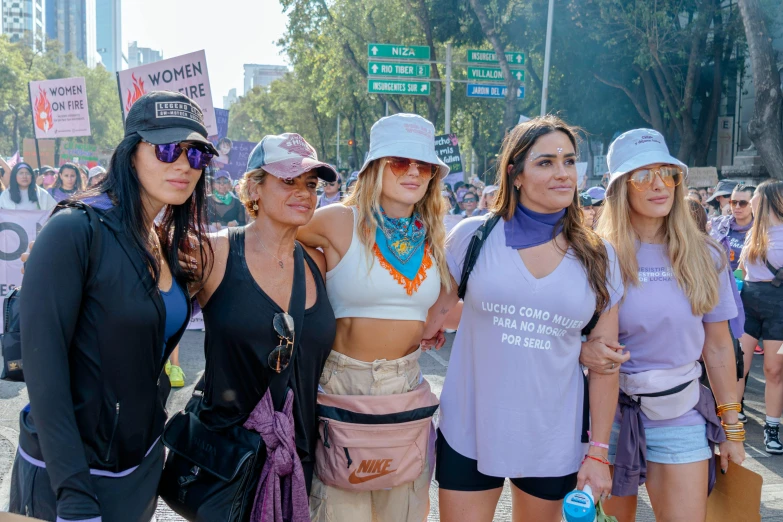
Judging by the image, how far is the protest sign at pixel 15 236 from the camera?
7875 mm

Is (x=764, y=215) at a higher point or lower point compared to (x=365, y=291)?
higher

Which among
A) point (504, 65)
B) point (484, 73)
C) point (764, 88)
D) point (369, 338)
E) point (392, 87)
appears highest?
point (484, 73)

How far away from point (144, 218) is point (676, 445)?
2.32m

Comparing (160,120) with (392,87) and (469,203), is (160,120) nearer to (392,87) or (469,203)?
(469,203)

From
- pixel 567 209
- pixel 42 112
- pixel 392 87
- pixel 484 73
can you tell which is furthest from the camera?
pixel 392 87

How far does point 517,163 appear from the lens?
3.17 m

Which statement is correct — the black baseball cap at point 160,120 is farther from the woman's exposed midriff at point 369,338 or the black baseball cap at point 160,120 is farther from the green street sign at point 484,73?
the green street sign at point 484,73

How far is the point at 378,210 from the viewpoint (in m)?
3.14

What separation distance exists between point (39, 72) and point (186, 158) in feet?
180

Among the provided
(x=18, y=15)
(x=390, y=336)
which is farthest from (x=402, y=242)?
(x=18, y=15)

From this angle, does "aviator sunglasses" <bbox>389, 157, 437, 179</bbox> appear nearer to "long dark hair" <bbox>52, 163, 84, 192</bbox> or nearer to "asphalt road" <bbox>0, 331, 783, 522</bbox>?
"asphalt road" <bbox>0, 331, 783, 522</bbox>

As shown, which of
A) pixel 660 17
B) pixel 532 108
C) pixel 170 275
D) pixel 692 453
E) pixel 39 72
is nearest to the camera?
pixel 170 275

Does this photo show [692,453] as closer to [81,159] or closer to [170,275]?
[170,275]

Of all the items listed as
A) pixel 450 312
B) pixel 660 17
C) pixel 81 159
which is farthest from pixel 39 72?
pixel 450 312
